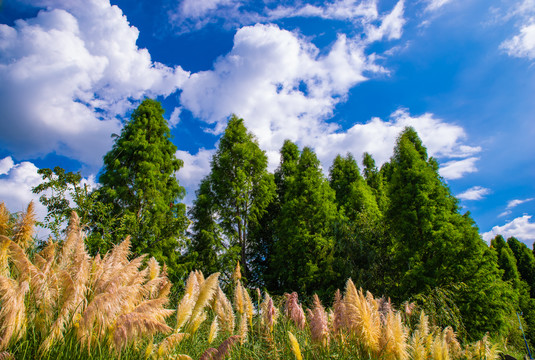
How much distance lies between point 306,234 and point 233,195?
17.0ft

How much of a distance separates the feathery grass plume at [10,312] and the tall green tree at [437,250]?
1056 cm

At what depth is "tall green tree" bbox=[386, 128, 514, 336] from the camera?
403 inches

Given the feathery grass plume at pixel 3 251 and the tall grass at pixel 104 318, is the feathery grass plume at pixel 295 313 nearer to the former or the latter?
the tall grass at pixel 104 318

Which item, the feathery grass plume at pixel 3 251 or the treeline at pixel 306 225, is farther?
the treeline at pixel 306 225

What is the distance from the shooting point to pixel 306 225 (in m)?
17.1

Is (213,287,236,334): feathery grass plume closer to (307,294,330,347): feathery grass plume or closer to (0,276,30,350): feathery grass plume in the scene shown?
(307,294,330,347): feathery grass plume

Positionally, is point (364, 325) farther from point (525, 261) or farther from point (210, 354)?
point (525, 261)

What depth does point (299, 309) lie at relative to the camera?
4000 mm

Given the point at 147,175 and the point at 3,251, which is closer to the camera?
the point at 3,251

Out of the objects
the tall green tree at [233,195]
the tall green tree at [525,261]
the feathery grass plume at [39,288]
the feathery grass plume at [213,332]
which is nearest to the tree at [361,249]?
the tall green tree at [233,195]

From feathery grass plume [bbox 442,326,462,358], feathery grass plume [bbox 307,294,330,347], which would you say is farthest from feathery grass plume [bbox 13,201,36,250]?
feathery grass plume [bbox 442,326,462,358]

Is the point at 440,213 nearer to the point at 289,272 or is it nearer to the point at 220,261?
the point at 289,272

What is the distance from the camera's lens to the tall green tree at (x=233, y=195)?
730 inches

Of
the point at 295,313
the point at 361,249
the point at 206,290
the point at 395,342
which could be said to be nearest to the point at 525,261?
the point at 361,249
